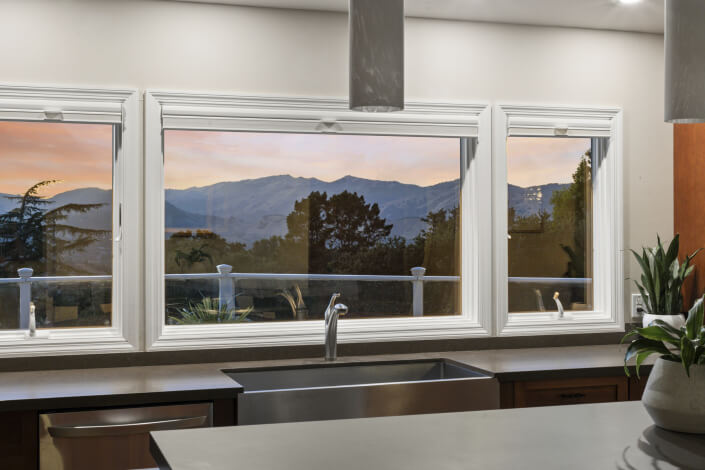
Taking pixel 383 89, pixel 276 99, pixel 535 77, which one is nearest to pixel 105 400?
pixel 276 99

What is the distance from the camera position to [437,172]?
4012mm

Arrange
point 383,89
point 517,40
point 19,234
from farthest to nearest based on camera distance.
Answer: point 517,40, point 19,234, point 383,89

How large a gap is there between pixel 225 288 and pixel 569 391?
166cm

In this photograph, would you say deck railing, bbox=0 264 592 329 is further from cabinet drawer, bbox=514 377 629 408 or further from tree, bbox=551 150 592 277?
cabinet drawer, bbox=514 377 629 408

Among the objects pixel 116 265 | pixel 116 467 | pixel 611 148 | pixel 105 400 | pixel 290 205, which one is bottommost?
pixel 116 467

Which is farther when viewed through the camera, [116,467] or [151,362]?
[151,362]

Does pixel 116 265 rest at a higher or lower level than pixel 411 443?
higher

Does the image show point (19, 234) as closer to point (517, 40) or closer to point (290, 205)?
point (290, 205)

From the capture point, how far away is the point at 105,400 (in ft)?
9.06

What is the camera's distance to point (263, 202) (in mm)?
3729

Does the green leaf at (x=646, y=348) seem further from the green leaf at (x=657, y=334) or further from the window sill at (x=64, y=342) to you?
the window sill at (x=64, y=342)

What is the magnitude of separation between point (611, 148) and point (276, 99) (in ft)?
6.00

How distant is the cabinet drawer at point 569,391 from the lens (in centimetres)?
328

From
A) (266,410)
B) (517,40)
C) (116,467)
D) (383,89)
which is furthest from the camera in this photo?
(517,40)
